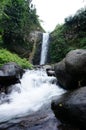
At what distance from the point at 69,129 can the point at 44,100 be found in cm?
337

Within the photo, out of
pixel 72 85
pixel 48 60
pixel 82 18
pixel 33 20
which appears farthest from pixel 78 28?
pixel 72 85

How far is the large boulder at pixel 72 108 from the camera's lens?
627 cm

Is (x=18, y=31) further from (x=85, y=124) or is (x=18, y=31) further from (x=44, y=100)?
(x=85, y=124)

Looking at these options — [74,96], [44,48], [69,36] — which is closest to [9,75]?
[74,96]

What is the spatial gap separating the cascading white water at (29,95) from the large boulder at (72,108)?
1523 millimetres

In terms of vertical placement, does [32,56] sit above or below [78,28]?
below

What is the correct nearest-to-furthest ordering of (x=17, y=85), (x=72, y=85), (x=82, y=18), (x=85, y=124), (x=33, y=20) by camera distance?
(x=85, y=124), (x=72, y=85), (x=17, y=85), (x=82, y=18), (x=33, y=20)

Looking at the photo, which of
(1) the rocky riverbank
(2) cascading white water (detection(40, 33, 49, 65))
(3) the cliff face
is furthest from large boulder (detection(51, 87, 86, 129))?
(3) the cliff face

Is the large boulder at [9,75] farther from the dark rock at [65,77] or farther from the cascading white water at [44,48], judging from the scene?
the cascading white water at [44,48]

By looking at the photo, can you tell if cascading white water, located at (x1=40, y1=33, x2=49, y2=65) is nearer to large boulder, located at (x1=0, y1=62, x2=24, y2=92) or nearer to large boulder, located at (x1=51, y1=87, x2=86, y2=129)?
large boulder, located at (x1=0, y1=62, x2=24, y2=92)

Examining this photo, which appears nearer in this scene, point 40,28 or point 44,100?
point 44,100

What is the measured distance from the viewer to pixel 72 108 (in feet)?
21.3

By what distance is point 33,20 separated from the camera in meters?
25.7

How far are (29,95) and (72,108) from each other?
4533mm
